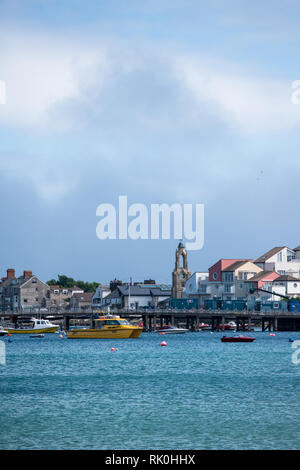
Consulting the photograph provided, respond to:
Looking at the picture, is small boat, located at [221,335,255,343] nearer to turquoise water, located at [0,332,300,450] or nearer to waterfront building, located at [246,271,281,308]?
turquoise water, located at [0,332,300,450]

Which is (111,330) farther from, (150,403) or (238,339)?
(150,403)

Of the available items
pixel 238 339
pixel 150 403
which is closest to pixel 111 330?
pixel 238 339

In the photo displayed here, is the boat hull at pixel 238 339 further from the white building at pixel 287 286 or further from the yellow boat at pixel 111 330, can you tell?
the white building at pixel 287 286

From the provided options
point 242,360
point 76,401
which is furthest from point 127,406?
point 242,360

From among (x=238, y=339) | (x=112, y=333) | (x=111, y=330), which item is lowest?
(x=238, y=339)

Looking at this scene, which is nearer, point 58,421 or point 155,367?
point 58,421

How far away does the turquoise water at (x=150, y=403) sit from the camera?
130 feet

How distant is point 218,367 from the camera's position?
79125 millimetres

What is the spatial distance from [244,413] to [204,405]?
14.1 feet

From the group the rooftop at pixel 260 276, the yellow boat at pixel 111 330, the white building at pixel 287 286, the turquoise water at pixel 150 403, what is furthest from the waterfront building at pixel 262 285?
the turquoise water at pixel 150 403

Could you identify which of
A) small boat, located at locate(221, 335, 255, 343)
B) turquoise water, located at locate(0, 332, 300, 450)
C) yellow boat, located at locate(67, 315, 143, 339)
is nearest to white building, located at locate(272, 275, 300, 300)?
yellow boat, located at locate(67, 315, 143, 339)

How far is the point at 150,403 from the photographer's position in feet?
169
